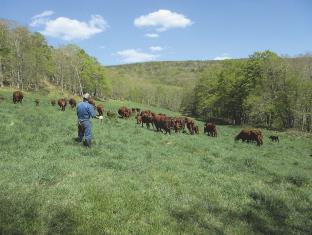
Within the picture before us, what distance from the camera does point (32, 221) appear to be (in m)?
7.43

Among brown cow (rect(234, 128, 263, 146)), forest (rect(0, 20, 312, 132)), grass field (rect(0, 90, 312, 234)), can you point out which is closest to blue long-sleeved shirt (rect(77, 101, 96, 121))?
grass field (rect(0, 90, 312, 234))

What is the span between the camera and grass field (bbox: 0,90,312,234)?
7.88 m

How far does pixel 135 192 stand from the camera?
383 inches

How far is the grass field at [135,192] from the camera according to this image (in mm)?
7875

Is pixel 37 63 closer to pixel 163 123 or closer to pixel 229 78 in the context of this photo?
pixel 229 78

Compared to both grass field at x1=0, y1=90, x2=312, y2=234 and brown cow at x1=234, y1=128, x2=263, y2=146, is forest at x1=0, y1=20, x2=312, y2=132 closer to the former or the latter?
brown cow at x1=234, y1=128, x2=263, y2=146

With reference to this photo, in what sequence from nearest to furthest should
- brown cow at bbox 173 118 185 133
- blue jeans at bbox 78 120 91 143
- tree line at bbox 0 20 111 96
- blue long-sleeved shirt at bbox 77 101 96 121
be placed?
blue jeans at bbox 78 120 91 143 → blue long-sleeved shirt at bbox 77 101 96 121 → brown cow at bbox 173 118 185 133 → tree line at bbox 0 20 111 96

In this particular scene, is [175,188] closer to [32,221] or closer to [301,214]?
[301,214]

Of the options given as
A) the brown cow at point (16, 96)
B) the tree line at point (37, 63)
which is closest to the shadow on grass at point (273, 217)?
the brown cow at point (16, 96)

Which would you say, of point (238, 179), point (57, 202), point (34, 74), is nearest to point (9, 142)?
point (57, 202)

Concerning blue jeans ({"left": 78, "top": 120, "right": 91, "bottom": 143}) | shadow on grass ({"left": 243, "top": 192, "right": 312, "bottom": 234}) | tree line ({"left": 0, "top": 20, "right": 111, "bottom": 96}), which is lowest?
shadow on grass ({"left": 243, "top": 192, "right": 312, "bottom": 234})

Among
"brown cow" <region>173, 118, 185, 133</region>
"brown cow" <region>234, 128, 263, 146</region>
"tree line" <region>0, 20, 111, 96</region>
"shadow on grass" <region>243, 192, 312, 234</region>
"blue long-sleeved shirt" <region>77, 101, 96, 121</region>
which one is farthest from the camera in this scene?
"tree line" <region>0, 20, 111, 96</region>

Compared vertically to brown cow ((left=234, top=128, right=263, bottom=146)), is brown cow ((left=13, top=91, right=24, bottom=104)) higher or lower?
higher

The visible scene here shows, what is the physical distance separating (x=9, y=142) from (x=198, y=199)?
8.08 metres
